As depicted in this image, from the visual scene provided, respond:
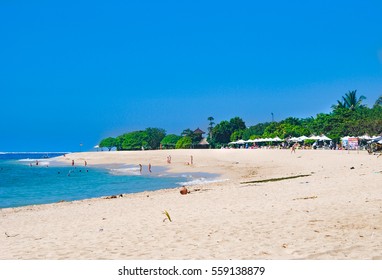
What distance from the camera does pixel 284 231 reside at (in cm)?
627

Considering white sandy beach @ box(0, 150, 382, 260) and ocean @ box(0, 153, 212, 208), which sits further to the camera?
ocean @ box(0, 153, 212, 208)

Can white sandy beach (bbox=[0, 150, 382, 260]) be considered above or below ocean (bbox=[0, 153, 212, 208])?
above

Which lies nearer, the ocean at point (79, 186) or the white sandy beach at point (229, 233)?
the white sandy beach at point (229, 233)

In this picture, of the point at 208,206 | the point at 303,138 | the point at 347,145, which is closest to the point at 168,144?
the point at 303,138

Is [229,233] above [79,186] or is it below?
above

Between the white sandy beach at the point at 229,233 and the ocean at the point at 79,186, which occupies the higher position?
the white sandy beach at the point at 229,233

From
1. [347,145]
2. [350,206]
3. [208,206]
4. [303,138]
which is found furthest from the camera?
[303,138]

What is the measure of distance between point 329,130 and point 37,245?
60.4 metres

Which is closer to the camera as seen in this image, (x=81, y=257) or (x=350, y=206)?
(x=81, y=257)

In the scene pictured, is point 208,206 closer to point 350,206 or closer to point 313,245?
point 350,206

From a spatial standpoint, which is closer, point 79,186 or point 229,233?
point 229,233
